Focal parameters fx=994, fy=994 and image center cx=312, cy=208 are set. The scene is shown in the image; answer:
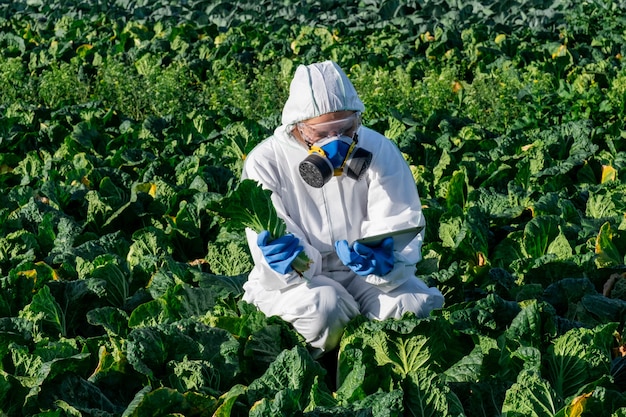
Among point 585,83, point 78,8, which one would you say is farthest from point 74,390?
point 78,8

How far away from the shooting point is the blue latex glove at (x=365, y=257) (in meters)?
3.90

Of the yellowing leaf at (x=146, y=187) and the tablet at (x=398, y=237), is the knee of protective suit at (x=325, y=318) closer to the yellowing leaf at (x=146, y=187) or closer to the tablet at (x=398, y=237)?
the tablet at (x=398, y=237)

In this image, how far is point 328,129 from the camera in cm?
399

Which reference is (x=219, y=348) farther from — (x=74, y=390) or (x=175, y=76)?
(x=175, y=76)

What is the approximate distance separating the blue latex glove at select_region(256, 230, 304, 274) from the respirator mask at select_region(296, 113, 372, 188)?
243 mm

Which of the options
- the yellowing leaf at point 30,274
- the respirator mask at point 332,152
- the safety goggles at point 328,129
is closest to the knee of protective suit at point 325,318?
the respirator mask at point 332,152

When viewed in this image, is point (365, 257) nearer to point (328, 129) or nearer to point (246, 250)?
point (328, 129)

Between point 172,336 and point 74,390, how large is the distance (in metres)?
0.44

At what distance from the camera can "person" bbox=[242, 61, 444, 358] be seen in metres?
3.93

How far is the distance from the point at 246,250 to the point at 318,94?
149cm

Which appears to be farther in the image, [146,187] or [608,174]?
[146,187]

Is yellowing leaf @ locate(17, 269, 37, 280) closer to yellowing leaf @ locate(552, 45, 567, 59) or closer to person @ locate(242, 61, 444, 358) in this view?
person @ locate(242, 61, 444, 358)

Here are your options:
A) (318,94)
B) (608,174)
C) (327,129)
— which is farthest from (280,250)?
(608,174)

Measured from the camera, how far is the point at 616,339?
4.16 m
